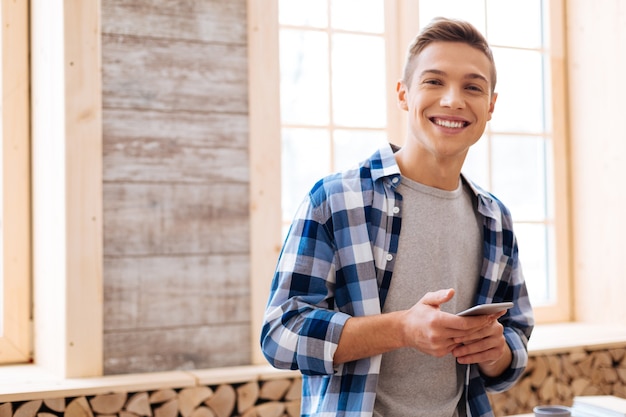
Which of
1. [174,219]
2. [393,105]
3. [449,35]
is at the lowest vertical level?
[174,219]

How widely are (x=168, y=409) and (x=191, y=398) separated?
85 millimetres

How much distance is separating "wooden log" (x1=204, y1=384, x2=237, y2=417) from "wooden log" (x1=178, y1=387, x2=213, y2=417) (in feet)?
0.08

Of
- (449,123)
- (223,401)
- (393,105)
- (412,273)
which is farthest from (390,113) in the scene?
(412,273)

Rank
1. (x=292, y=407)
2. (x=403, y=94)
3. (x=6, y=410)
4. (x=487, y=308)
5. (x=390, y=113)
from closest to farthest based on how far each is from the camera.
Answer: (x=487, y=308) → (x=403, y=94) → (x=6, y=410) → (x=292, y=407) → (x=390, y=113)

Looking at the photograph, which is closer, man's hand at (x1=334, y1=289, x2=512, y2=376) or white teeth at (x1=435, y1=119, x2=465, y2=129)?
man's hand at (x1=334, y1=289, x2=512, y2=376)

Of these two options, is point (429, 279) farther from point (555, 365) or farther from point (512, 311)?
point (555, 365)

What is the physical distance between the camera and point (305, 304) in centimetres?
152

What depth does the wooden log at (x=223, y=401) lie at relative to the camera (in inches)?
103

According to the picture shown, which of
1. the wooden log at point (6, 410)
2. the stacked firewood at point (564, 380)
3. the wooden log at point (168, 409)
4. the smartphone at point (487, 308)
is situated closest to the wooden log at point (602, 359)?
the stacked firewood at point (564, 380)

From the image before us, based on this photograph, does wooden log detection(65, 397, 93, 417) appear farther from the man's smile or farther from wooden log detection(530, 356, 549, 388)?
wooden log detection(530, 356, 549, 388)

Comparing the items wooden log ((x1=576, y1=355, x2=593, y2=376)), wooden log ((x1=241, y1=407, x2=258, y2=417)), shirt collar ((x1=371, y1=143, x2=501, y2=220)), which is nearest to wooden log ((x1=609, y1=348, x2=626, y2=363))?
wooden log ((x1=576, y1=355, x2=593, y2=376))

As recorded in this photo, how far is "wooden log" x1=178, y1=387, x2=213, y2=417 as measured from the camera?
2553mm

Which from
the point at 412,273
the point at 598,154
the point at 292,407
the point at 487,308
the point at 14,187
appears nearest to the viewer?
the point at 487,308

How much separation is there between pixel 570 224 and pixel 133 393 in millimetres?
2439
